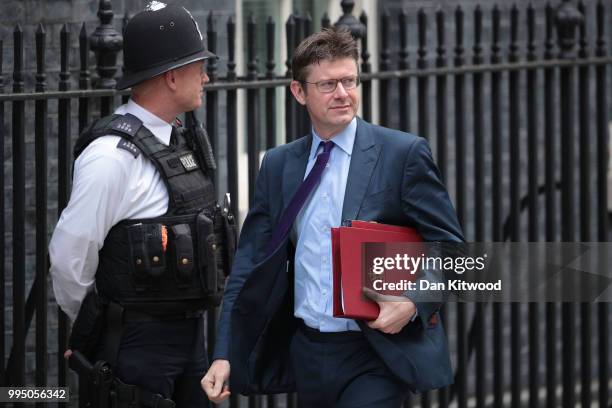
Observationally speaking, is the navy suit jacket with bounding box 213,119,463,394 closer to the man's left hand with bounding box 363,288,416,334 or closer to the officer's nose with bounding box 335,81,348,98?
the man's left hand with bounding box 363,288,416,334

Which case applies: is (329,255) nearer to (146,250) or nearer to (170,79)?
(146,250)

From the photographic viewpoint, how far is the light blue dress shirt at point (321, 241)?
509cm

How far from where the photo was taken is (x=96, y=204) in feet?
17.2

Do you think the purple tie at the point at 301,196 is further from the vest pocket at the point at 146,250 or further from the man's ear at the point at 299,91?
the vest pocket at the point at 146,250

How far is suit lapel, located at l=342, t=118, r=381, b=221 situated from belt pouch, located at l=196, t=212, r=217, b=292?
1.94ft

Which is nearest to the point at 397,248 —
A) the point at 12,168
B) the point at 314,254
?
the point at 314,254

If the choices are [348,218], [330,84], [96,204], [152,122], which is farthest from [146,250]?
[330,84]

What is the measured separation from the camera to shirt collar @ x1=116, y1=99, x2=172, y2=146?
549cm

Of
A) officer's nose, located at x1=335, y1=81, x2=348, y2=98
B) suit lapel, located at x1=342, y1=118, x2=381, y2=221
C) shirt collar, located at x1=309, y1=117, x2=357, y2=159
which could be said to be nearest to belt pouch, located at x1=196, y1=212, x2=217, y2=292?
shirt collar, located at x1=309, y1=117, x2=357, y2=159

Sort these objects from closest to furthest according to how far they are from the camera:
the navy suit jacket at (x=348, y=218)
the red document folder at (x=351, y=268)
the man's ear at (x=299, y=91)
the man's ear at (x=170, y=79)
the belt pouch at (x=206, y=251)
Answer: the red document folder at (x=351, y=268), the navy suit jacket at (x=348, y=218), the man's ear at (x=299, y=91), the belt pouch at (x=206, y=251), the man's ear at (x=170, y=79)

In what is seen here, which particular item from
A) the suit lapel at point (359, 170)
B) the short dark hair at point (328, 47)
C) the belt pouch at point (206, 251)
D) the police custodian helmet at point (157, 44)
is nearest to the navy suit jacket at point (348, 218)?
the suit lapel at point (359, 170)

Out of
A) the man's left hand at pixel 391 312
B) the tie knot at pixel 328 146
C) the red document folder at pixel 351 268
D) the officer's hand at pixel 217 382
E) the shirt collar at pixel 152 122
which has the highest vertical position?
the shirt collar at pixel 152 122

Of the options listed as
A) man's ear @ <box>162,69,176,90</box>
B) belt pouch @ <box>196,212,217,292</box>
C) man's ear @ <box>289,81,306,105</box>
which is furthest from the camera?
man's ear @ <box>162,69,176,90</box>

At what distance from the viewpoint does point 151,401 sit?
214 inches
